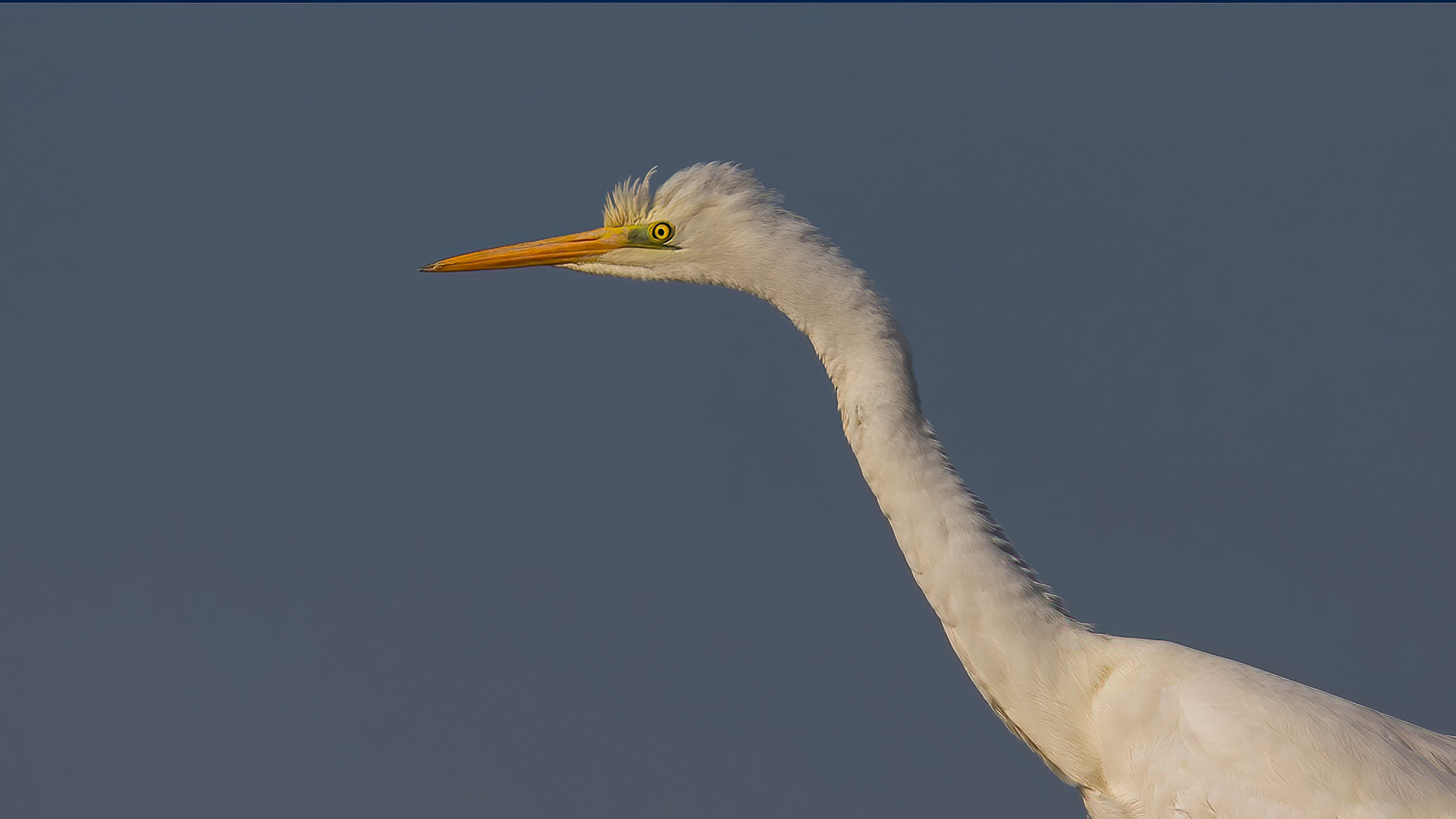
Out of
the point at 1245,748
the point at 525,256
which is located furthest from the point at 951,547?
the point at 525,256

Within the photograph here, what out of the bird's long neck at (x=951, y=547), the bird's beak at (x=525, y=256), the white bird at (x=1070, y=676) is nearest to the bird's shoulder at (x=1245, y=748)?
the white bird at (x=1070, y=676)

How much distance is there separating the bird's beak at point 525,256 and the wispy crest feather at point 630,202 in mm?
154

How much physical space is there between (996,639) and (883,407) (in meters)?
0.81

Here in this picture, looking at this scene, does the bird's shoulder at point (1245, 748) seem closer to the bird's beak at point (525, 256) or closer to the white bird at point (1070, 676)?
the white bird at point (1070, 676)

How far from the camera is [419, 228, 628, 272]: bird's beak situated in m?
4.98

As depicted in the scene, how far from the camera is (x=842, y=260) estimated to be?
4.38 meters

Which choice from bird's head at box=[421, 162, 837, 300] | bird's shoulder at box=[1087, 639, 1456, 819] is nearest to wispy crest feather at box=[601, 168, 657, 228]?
bird's head at box=[421, 162, 837, 300]

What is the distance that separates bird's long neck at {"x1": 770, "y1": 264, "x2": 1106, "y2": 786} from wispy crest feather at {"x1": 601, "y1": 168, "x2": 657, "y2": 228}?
0.75 m

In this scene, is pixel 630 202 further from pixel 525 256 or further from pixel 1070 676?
pixel 1070 676

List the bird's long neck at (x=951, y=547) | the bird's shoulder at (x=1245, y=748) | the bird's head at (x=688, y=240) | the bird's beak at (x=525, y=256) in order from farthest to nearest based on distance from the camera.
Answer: the bird's beak at (x=525, y=256)
the bird's head at (x=688, y=240)
the bird's long neck at (x=951, y=547)
the bird's shoulder at (x=1245, y=748)

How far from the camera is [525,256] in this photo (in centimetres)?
505

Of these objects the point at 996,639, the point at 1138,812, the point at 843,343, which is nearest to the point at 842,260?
the point at 843,343

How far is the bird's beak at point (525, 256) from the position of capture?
4984mm

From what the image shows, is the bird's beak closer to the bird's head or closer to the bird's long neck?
the bird's head
